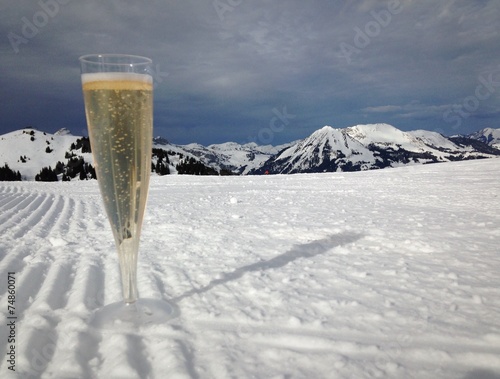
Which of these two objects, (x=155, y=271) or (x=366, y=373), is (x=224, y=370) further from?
(x=155, y=271)

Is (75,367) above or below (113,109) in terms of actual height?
below

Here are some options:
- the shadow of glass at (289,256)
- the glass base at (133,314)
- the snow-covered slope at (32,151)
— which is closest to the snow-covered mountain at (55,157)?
the snow-covered slope at (32,151)

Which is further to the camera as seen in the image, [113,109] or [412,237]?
[412,237]

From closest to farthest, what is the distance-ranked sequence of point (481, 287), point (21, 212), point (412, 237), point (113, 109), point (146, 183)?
point (113, 109), point (146, 183), point (481, 287), point (412, 237), point (21, 212)

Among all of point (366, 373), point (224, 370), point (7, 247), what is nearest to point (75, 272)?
point (7, 247)

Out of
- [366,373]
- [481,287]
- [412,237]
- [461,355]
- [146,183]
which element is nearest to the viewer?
[366,373]

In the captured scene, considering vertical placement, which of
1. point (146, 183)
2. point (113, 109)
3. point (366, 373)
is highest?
point (113, 109)

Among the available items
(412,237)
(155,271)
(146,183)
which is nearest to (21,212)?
(155,271)
